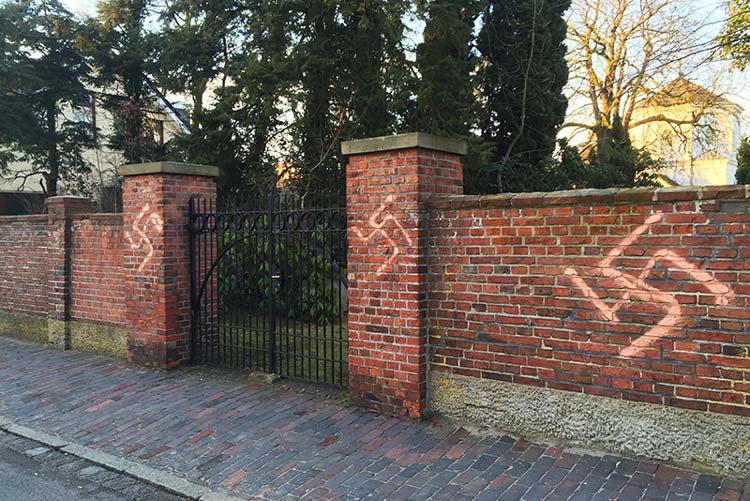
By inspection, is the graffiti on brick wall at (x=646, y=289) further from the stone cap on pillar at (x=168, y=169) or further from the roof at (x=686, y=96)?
the roof at (x=686, y=96)

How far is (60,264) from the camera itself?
8.24m

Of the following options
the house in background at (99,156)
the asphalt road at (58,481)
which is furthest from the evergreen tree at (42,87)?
the asphalt road at (58,481)

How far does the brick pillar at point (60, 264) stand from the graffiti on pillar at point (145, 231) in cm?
180

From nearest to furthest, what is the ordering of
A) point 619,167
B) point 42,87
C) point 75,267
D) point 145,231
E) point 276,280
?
1. point 276,280
2. point 145,231
3. point 75,267
4. point 619,167
5. point 42,87

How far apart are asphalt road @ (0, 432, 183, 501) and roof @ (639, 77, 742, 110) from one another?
47.8ft

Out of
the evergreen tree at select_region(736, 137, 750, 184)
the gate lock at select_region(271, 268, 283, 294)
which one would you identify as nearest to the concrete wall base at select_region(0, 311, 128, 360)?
the gate lock at select_region(271, 268, 283, 294)

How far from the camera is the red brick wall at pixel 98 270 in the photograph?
7.57 meters

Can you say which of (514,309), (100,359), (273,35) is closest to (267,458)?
(514,309)

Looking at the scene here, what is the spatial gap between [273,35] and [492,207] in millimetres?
8640

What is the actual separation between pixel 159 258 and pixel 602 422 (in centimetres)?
499

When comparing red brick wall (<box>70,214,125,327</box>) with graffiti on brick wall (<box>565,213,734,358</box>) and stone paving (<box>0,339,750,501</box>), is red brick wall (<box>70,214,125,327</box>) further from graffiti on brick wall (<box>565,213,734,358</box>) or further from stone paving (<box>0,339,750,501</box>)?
graffiti on brick wall (<box>565,213,734,358</box>)

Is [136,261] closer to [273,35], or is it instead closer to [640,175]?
[273,35]

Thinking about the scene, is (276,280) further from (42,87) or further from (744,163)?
(42,87)

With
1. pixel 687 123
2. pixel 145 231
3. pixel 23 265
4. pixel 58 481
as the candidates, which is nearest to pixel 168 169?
pixel 145 231
